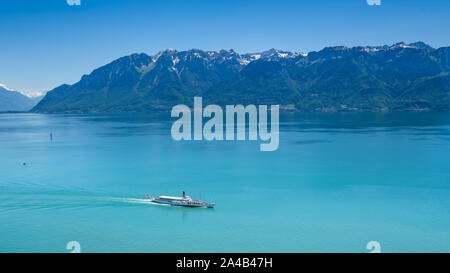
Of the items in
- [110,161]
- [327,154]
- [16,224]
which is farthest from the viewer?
[327,154]

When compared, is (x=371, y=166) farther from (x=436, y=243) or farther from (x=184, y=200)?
(x=184, y=200)

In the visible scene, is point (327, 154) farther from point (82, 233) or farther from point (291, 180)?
point (82, 233)

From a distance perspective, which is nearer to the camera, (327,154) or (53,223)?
(53,223)

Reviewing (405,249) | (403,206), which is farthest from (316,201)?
(405,249)
